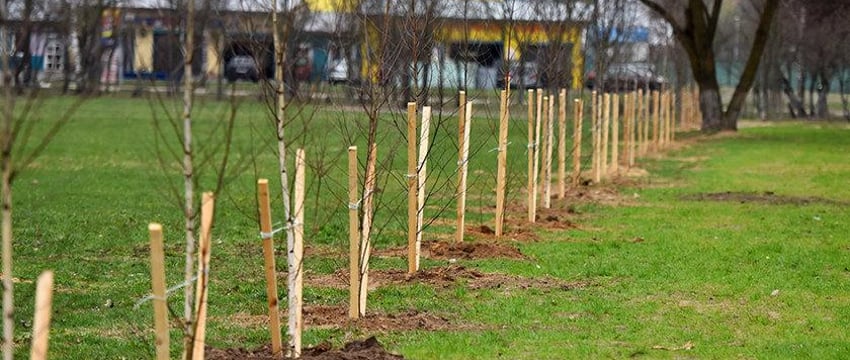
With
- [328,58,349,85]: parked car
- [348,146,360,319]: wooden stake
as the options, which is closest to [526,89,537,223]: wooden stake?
[328,58,349,85]: parked car

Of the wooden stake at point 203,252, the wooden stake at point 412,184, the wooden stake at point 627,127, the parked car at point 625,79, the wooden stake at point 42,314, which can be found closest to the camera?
the wooden stake at point 42,314

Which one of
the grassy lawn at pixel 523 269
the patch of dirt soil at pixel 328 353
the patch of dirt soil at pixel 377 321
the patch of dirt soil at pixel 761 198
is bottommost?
the patch of dirt soil at pixel 761 198

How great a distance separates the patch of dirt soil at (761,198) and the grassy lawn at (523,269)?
1.8 inches

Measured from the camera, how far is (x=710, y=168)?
97.6ft

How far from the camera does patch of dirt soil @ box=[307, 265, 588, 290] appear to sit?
41.2 ft

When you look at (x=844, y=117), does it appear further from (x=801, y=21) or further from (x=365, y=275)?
(x=365, y=275)

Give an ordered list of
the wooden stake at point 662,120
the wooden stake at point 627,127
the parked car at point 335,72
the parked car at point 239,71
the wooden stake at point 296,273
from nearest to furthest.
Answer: the wooden stake at point 296,273, the parked car at point 239,71, the parked car at point 335,72, the wooden stake at point 627,127, the wooden stake at point 662,120

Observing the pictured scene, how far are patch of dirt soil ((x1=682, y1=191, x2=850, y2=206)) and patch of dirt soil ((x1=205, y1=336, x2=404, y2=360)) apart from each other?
13.2m

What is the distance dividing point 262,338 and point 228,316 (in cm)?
102

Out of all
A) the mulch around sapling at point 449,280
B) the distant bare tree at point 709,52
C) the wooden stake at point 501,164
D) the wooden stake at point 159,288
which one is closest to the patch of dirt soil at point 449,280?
the mulch around sapling at point 449,280

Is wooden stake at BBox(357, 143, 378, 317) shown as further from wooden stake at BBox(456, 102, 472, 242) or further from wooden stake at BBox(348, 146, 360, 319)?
wooden stake at BBox(456, 102, 472, 242)

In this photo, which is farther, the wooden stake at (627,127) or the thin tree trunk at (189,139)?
the wooden stake at (627,127)

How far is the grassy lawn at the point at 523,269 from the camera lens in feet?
32.8

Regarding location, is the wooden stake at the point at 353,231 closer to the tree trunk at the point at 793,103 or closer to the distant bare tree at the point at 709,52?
the distant bare tree at the point at 709,52
